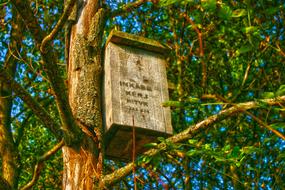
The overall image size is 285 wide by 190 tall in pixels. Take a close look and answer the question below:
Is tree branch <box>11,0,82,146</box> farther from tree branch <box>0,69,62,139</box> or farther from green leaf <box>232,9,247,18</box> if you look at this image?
green leaf <box>232,9,247,18</box>

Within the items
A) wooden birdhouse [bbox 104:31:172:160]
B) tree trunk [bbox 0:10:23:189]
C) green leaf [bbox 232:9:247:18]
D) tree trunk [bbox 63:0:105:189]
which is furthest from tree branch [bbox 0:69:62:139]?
tree trunk [bbox 0:10:23:189]

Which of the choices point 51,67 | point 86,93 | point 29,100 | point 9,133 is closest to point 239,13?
point 51,67

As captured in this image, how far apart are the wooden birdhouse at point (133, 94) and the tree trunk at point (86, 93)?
0.08 meters

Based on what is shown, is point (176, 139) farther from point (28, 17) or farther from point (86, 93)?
point (28, 17)

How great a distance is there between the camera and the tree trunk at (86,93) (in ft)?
9.54

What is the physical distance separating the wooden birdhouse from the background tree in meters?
0.12

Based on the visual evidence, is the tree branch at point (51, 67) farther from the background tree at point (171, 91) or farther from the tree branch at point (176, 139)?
the tree branch at point (176, 139)

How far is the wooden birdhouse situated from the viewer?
3.11m

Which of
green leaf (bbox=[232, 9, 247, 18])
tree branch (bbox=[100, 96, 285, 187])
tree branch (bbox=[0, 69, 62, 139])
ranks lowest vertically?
tree branch (bbox=[100, 96, 285, 187])

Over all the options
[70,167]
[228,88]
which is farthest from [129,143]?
[228,88]

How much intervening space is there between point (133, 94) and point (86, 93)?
31 cm

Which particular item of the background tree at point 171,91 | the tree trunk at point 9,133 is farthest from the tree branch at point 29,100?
the tree trunk at point 9,133

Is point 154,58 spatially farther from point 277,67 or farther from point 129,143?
point 277,67

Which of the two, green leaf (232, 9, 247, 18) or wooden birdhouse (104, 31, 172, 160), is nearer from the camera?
green leaf (232, 9, 247, 18)
